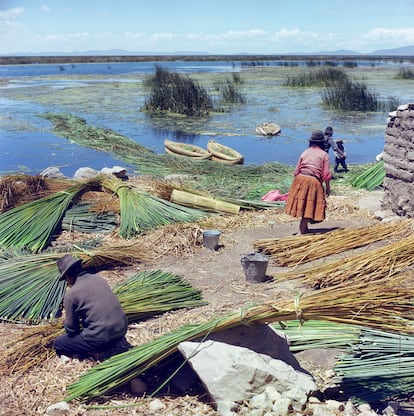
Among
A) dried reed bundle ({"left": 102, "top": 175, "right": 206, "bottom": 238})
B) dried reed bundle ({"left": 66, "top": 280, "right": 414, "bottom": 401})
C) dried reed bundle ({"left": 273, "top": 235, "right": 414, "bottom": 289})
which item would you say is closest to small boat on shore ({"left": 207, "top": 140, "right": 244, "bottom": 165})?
dried reed bundle ({"left": 102, "top": 175, "right": 206, "bottom": 238})

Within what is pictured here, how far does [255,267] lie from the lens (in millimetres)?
5305

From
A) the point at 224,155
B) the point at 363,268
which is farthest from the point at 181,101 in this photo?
the point at 363,268

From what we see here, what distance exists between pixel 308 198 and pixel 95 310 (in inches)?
126

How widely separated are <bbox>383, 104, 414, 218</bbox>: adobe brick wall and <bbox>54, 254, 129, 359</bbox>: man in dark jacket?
4.30 m

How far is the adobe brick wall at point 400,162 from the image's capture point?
22.5 ft

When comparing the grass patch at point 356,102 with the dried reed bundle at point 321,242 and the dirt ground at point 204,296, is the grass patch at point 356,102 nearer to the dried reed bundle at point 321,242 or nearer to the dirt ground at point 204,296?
the dirt ground at point 204,296

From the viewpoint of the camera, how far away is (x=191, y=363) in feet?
11.2

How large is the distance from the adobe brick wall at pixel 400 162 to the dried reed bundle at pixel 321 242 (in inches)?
26.3

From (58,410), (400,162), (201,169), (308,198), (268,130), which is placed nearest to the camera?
(58,410)

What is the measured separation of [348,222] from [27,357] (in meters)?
4.62

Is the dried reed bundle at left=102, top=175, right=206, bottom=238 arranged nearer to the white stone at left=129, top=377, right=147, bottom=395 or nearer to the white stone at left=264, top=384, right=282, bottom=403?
the white stone at left=129, top=377, right=147, bottom=395

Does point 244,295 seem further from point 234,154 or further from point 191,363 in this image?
point 234,154

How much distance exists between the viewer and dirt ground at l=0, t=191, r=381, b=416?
3504 mm

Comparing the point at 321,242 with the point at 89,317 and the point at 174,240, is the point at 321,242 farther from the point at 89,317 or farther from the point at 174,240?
the point at 89,317
